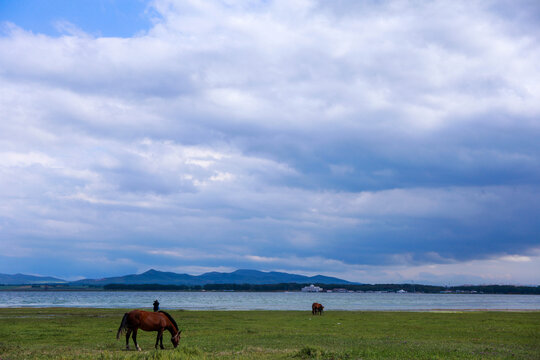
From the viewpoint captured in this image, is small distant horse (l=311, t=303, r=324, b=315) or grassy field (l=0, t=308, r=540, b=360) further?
small distant horse (l=311, t=303, r=324, b=315)

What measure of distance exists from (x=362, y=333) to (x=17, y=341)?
23.3 metres

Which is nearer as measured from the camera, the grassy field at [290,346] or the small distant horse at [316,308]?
the grassy field at [290,346]

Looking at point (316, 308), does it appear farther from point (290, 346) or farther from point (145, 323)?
point (145, 323)

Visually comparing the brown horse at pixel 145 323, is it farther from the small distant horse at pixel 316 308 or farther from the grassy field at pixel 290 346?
the small distant horse at pixel 316 308

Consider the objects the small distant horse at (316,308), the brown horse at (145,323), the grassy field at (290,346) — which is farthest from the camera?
the small distant horse at (316,308)

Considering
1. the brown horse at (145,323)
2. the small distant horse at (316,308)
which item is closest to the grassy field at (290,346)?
the brown horse at (145,323)

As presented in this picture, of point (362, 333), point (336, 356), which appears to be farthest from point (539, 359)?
point (362, 333)

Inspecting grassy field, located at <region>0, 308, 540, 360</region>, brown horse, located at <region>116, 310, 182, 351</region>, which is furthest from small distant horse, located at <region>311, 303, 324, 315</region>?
brown horse, located at <region>116, 310, 182, 351</region>

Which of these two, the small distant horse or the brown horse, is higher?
the brown horse

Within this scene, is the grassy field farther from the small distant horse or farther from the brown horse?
the small distant horse

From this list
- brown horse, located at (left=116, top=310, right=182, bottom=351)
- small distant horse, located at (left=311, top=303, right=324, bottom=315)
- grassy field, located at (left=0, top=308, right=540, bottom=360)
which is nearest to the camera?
grassy field, located at (left=0, top=308, right=540, bottom=360)

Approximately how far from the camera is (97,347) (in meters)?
24.5

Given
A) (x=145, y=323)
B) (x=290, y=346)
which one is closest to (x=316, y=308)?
(x=290, y=346)

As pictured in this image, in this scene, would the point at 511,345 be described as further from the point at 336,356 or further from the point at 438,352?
the point at 336,356
